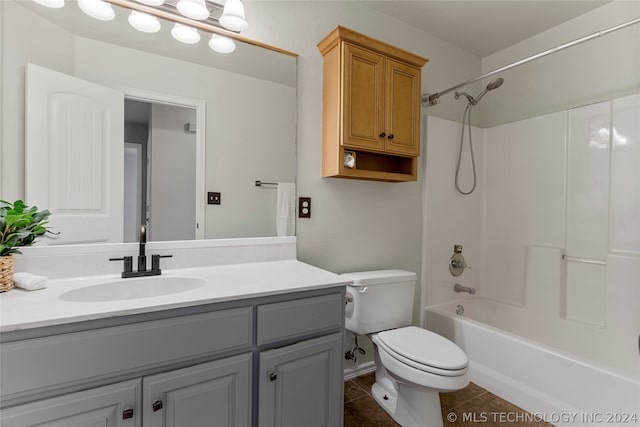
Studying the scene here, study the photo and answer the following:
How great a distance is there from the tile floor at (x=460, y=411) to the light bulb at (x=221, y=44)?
6.83 feet

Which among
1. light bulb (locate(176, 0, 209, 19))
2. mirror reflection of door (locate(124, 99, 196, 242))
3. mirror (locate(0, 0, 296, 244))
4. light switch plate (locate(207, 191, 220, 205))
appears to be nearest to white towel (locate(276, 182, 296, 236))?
mirror (locate(0, 0, 296, 244))

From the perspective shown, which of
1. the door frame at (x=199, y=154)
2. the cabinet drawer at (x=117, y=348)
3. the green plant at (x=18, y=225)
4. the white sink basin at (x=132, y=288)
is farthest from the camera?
the door frame at (x=199, y=154)

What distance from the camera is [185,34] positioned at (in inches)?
58.6

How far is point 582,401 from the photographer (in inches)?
59.5

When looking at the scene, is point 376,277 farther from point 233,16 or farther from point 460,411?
point 233,16

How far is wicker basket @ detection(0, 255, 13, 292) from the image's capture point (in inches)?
40.5

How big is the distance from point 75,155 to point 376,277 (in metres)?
1.58

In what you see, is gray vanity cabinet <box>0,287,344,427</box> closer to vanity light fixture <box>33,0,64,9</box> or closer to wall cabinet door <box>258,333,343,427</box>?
wall cabinet door <box>258,333,343,427</box>

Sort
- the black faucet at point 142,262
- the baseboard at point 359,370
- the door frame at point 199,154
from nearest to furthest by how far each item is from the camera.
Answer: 1. the black faucet at point 142,262
2. the door frame at point 199,154
3. the baseboard at point 359,370

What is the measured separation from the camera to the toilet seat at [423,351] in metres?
1.38

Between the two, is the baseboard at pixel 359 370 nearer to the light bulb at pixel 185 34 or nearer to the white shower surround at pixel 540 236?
the white shower surround at pixel 540 236

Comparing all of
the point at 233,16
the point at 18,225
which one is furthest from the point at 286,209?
the point at 18,225

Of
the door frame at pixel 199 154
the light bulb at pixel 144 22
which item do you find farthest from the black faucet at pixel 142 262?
the light bulb at pixel 144 22

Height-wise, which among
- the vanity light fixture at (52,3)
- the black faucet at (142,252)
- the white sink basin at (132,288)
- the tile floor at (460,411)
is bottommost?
the tile floor at (460,411)
